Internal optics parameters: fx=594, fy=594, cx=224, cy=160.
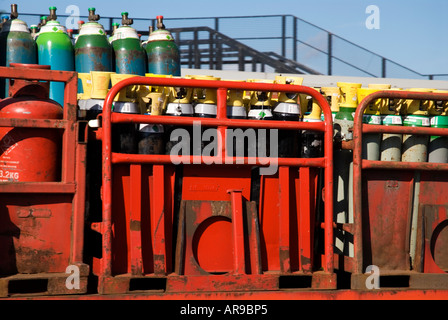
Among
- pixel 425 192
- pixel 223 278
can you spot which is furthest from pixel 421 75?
pixel 223 278

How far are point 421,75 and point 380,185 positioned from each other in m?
11.3

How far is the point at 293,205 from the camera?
3986mm

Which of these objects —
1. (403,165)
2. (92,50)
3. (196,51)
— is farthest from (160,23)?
(196,51)

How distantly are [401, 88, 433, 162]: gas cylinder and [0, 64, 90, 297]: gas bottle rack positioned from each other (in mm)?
2218

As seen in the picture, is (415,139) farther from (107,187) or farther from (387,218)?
(107,187)

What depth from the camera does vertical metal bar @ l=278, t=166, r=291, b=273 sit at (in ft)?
12.8

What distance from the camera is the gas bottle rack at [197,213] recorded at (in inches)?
142

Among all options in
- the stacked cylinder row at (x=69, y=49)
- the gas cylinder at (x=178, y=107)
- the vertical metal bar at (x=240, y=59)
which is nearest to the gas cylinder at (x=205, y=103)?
the gas cylinder at (x=178, y=107)

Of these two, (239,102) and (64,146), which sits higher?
(239,102)

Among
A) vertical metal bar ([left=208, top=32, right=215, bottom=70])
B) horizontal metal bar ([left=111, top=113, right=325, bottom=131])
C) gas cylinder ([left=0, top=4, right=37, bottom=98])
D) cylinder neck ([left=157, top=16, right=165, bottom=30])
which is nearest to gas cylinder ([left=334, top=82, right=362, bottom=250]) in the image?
horizontal metal bar ([left=111, top=113, right=325, bottom=131])

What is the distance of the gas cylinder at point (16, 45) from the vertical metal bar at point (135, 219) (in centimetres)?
208

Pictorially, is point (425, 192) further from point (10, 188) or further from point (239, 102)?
point (10, 188)

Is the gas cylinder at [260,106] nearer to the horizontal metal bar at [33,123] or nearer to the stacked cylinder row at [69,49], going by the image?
the horizontal metal bar at [33,123]

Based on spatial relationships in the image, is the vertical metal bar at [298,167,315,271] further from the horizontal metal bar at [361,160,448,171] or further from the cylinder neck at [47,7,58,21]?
the cylinder neck at [47,7,58,21]
